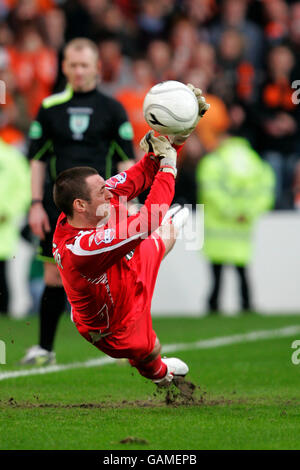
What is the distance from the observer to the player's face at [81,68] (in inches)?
308

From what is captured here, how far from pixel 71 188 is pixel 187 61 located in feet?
29.7

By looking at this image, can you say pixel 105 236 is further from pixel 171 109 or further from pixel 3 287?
pixel 3 287

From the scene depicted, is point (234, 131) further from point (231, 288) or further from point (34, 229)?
point (34, 229)

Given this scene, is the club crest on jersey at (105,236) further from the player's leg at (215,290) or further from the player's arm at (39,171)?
the player's leg at (215,290)

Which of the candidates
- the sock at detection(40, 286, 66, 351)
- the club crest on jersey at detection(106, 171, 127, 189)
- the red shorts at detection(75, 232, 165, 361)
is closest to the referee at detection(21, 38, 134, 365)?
the sock at detection(40, 286, 66, 351)

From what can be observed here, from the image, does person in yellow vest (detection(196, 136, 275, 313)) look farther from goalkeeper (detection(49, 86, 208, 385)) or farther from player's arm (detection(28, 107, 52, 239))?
goalkeeper (detection(49, 86, 208, 385))

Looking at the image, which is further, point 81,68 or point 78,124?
point 78,124

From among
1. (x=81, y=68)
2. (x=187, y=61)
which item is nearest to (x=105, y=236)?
(x=81, y=68)

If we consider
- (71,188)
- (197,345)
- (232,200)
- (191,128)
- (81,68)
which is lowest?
(197,345)

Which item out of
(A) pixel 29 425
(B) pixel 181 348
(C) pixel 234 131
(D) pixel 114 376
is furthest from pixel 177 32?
(A) pixel 29 425

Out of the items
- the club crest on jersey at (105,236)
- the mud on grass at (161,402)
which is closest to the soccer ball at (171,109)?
the club crest on jersey at (105,236)

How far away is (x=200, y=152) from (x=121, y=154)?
546cm

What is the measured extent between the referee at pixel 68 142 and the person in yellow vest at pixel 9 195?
423cm

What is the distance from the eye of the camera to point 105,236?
555 cm
